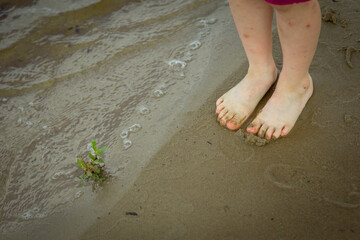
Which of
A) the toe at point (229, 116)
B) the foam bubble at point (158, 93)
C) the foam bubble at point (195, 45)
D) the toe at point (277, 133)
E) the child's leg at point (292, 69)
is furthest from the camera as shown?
the foam bubble at point (195, 45)

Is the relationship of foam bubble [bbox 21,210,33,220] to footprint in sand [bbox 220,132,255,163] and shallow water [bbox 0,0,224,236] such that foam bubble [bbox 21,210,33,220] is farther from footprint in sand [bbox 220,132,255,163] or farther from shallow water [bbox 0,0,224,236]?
footprint in sand [bbox 220,132,255,163]

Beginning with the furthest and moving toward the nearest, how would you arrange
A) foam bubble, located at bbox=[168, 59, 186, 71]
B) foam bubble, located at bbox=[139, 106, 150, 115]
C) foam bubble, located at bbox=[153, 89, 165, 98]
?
foam bubble, located at bbox=[168, 59, 186, 71]
foam bubble, located at bbox=[153, 89, 165, 98]
foam bubble, located at bbox=[139, 106, 150, 115]

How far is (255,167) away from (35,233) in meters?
1.26

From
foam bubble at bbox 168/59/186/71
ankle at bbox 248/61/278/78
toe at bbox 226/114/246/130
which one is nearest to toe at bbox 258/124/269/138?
toe at bbox 226/114/246/130

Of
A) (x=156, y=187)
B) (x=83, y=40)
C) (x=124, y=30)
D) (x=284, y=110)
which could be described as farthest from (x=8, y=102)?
(x=284, y=110)

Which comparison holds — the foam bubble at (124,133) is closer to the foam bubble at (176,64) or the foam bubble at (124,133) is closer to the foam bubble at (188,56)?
the foam bubble at (176,64)

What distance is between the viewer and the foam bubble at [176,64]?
2.30 meters

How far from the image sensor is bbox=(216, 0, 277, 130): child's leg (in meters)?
1.55

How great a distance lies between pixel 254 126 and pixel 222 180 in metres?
0.41

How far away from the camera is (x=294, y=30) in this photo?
138 centimetres

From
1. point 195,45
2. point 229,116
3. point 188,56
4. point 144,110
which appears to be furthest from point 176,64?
point 229,116

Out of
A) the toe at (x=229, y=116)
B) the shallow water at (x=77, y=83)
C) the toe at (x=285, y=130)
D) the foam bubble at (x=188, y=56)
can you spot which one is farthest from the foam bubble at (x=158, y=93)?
the toe at (x=285, y=130)

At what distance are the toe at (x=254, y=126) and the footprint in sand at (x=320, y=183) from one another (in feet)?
0.83

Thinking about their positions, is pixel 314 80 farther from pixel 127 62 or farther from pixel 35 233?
pixel 35 233
